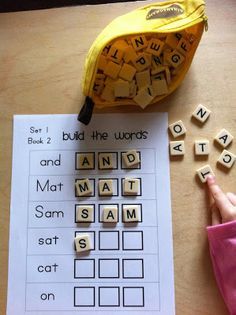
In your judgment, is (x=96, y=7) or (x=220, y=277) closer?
(x=220, y=277)

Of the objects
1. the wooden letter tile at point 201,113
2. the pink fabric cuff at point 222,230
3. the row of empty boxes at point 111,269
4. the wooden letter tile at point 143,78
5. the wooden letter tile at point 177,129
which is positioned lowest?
the row of empty boxes at point 111,269

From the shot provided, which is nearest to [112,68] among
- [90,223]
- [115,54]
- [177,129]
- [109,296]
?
[115,54]

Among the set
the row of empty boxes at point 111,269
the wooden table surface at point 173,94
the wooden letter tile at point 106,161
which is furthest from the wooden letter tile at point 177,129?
the row of empty boxes at point 111,269

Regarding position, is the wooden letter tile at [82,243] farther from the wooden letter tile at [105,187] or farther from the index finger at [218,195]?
the index finger at [218,195]

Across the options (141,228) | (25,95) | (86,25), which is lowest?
(141,228)

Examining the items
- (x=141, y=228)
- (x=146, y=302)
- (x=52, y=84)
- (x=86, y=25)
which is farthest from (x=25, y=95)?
(x=146, y=302)

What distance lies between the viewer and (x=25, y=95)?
0.73 m

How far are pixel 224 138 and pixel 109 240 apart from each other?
0.26m

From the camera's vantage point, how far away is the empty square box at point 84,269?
2.21 feet

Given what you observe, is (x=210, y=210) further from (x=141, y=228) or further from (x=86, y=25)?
(x=86, y=25)

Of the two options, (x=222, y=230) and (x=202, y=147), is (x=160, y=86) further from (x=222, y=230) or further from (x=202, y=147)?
(x=222, y=230)

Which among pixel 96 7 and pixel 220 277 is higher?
pixel 96 7

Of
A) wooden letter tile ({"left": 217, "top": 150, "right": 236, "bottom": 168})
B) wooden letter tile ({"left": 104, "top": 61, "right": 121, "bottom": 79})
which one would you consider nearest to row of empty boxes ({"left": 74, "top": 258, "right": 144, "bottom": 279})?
wooden letter tile ({"left": 217, "top": 150, "right": 236, "bottom": 168})

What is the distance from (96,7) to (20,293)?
Result: 528 mm
